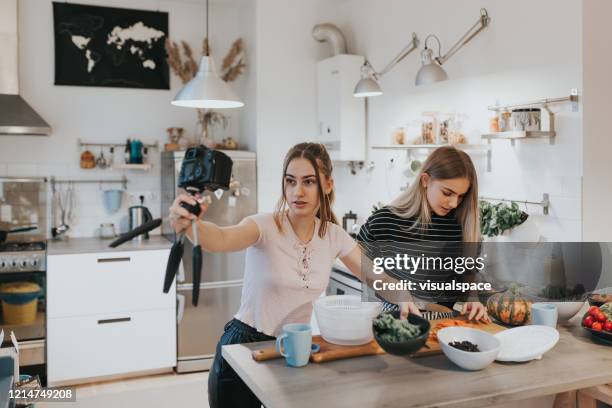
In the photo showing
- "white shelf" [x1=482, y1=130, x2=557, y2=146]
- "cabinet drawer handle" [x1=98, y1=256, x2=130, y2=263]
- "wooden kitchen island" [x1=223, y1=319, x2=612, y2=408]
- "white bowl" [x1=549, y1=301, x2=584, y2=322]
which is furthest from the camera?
"cabinet drawer handle" [x1=98, y1=256, x2=130, y2=263]

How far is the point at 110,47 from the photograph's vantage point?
472cm

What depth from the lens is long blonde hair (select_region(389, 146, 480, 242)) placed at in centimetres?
243

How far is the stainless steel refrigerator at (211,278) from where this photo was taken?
4.33 meters

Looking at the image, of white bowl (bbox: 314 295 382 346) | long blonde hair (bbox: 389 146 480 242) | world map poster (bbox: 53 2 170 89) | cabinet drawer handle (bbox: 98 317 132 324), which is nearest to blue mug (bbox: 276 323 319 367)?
white bowl (bbox: 314 295 382 346)

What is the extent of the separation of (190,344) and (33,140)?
1938 mm

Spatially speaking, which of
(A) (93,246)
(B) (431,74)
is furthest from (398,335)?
(A) (93,246)

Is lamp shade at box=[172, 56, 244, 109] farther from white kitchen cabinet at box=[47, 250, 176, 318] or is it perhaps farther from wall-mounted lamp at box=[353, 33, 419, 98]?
white kitchen cabinet at box=[47, 250, 176, 318]

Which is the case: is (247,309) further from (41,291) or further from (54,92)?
(54,92)

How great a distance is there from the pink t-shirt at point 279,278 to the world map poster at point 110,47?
319 centimetres

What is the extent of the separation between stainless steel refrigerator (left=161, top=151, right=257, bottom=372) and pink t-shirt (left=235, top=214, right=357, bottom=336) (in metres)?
2.37

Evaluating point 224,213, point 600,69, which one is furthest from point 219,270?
point 600,69

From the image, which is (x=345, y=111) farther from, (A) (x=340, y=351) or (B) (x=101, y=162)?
(A) (x=340, y=351)

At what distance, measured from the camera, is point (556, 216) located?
2.97 metres

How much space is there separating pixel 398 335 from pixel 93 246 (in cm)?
302
